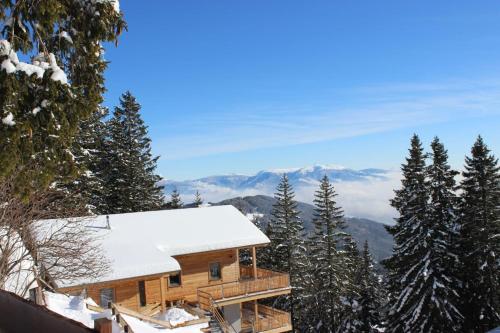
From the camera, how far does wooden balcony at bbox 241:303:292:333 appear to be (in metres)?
25.7

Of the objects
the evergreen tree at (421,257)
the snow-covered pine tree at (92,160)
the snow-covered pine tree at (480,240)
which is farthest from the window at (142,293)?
the snow-covered pine tree at (480,240)

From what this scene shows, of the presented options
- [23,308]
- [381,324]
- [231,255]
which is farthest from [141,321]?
[381,324]

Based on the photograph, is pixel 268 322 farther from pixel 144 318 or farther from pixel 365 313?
pixel 365 313

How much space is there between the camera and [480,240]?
26.9 metres

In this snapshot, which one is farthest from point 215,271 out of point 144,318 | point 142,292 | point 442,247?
point 442,247

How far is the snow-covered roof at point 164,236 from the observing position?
2103 centimetres

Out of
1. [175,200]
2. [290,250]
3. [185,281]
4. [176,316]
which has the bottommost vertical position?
[290,250]

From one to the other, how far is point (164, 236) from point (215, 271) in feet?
12.1

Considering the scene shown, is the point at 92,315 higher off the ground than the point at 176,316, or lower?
higher

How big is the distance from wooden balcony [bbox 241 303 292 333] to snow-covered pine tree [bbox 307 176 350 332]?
12009mm

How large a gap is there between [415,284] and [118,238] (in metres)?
17.6

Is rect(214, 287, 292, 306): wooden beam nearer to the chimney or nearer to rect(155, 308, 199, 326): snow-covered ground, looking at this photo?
rect(155, 308, 199, 326): snow-covered ground

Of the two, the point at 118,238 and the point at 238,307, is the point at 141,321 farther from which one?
the point at 238,307

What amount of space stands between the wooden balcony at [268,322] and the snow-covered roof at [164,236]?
455 centimetres
